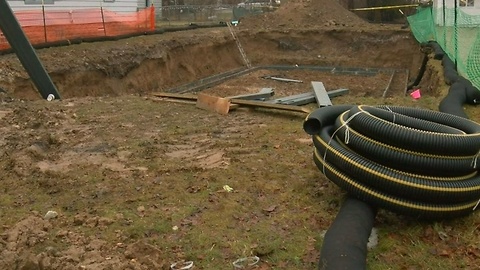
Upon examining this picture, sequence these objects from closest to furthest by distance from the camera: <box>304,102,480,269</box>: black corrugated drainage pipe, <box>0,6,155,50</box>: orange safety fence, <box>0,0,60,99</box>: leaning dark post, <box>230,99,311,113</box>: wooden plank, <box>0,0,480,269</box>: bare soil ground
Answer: <box>0,0,480,269</box>: bare soil ground → <box>304,102,480,269</box>: black corrugated drainage pipe → <box>230,99,311,113</box>: wooden plank → <box>0,0,60,99</box>: leaning dark post → <box>0,6,155,50</box>: orange safety fence

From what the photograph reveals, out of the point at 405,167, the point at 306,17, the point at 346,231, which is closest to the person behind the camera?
the point at 346,231

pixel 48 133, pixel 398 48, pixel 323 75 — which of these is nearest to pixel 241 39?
pixel 323 75

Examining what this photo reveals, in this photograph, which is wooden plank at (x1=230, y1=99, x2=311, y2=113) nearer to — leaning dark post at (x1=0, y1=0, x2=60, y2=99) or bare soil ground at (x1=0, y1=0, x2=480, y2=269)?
bare soil ground at (x1=0, y1=0, x2=480, y2=269)

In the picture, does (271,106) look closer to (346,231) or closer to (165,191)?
(165,191)

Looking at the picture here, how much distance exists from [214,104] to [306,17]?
16529mm

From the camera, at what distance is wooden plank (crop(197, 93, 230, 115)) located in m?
9.71

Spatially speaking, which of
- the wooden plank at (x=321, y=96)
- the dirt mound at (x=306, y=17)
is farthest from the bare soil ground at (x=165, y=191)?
Answer: the dirt mound at (x=306, y=17)

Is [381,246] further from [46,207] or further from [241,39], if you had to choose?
[241,39]

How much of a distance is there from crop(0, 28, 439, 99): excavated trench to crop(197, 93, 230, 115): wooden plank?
185 inches

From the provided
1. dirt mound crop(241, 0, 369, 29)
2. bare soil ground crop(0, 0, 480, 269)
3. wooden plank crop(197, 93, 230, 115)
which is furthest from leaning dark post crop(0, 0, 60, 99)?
dirt mound crop(241, 0, 369, 29)

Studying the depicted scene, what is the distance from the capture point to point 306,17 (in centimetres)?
2505

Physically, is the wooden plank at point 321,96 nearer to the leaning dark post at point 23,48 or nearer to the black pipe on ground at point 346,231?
the black pipe on ground at point 346,231

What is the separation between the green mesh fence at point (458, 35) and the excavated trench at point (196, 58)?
2.75ft

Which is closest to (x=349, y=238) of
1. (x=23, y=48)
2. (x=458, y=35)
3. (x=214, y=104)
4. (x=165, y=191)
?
(x=165, y=191)
